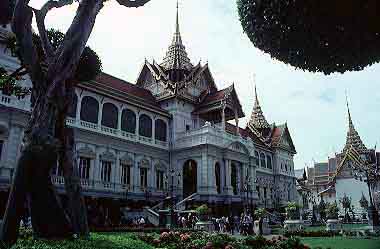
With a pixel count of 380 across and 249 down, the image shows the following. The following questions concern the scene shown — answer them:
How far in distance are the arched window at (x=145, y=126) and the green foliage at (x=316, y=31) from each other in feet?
82.1

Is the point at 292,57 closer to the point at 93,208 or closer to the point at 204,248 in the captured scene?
the point at 204,248

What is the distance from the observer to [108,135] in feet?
97.9

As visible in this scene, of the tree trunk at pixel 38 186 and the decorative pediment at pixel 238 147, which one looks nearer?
the tree trunk at pixel 38 186

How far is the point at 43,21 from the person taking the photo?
1012 cm

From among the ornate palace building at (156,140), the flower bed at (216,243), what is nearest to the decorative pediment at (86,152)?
the ornate palace building at (156,140)

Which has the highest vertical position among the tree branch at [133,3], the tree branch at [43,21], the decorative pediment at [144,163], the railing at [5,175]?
the tree branch at [133,3]

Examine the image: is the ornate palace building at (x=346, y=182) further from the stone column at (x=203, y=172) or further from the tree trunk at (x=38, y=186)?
the tree trunk at (x=38, y=186)

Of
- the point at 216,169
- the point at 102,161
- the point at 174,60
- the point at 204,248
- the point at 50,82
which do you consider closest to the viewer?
the point at 50,82

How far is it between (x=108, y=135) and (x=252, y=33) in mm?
22402

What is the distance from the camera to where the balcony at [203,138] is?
34.4 m

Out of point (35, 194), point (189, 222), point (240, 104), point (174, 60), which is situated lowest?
point (189, 222)

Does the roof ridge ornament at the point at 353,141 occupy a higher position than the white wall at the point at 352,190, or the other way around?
the roof ridge ornament at the point at 353,141

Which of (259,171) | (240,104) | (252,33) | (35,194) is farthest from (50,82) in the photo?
(259,171)

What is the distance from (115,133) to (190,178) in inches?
362
